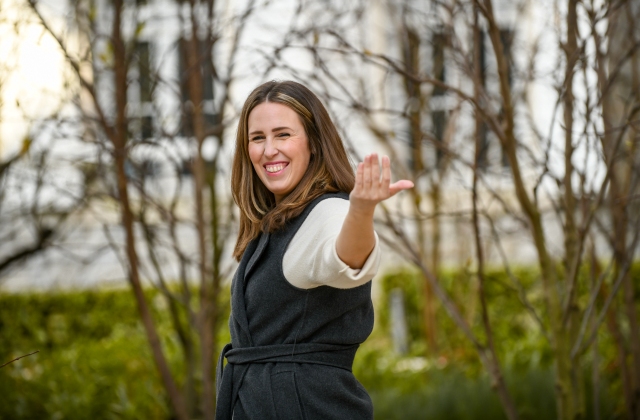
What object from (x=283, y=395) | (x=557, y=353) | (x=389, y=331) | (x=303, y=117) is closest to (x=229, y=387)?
(x=283, y=395)

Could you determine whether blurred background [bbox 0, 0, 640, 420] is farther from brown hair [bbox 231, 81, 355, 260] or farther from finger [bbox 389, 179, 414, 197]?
finger [bbox 389, 179, 414, 197]

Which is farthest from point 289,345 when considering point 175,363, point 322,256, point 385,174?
point 175,363

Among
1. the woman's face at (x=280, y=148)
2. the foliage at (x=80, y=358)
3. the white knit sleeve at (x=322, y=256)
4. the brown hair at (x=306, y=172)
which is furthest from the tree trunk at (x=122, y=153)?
the foliage at (x=80, y=358)

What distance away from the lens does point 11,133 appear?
7660 millimetres

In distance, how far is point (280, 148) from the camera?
74.9 inches

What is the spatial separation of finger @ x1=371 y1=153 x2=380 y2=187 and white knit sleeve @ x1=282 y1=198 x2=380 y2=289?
176 millimetres

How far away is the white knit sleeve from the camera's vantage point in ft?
5.22

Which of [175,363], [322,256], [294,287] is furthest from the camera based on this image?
[175,363]

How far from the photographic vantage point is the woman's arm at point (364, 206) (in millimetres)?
1476

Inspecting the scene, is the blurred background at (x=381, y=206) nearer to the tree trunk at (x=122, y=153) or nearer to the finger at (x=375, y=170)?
the tree trunk at (x=122, y=153)

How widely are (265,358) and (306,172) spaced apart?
0.48 metres

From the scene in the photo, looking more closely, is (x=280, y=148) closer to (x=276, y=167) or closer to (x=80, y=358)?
→ (x=276, y=167)

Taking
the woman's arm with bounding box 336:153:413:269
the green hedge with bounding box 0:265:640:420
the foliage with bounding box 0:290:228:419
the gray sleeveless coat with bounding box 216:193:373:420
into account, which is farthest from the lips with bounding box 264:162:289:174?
the foliage with bounding box 0:290:228:419

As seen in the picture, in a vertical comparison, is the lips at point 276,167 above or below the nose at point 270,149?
below
